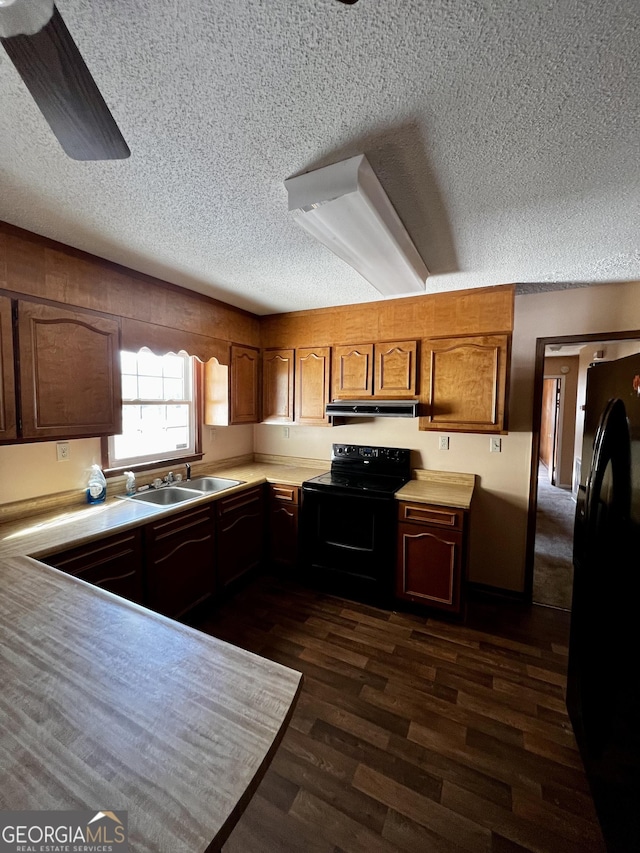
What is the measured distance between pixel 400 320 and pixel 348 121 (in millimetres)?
1837

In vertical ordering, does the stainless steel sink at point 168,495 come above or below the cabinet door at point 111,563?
above

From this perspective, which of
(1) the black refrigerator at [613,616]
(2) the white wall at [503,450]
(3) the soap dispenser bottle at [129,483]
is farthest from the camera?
(3) the soap dispenser bottle at [129,483]

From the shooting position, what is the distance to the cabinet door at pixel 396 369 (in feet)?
8.82

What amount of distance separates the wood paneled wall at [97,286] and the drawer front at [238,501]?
1.30 metres

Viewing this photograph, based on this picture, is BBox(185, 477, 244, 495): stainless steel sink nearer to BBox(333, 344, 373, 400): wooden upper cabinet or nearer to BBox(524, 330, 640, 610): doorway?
BBox(333, 344, 373, 400): wooden upper cabinet

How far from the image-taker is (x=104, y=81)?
0.85m

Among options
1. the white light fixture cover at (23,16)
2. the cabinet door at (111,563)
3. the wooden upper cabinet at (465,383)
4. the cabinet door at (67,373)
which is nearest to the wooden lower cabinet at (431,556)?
the wooden upper cabinet at (465,383)

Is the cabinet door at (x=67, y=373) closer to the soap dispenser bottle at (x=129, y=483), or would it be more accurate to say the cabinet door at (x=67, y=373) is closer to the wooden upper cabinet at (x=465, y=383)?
the soap dispenser bottle at (x=129, y=483)

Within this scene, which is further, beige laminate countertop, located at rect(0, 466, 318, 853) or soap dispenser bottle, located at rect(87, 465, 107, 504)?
soap dispenser bottle, located at rect(87, 465, 107, 504)

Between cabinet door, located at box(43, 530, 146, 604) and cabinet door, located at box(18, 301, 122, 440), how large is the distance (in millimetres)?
603

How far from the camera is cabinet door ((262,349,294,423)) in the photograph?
10.5ft

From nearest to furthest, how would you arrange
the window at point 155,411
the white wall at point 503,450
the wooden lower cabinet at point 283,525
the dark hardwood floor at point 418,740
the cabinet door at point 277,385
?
the dark hardwood floor at point 418,740 → the white wall at point 503,450 → the window at point 155,411 → the wooden lower cabinet at point 283,525 → the cabinet door at point 277,385

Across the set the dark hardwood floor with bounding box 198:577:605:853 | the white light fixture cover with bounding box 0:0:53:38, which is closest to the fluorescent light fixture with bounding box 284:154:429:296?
the white light fixture cover with bounding box 0:0:53:38

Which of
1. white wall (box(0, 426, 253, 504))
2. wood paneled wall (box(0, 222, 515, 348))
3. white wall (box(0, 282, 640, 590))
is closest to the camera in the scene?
wood paneled wall (box(0, 222, 515, 348))
